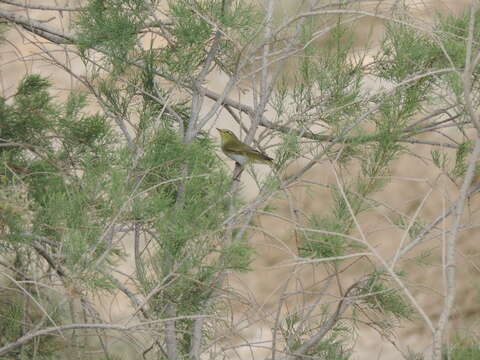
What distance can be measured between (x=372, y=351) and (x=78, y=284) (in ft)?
10.4

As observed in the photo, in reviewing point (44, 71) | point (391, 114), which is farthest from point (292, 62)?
point (44, 71)

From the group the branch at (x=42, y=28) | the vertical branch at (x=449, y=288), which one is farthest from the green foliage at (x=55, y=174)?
the vertical branch at (x=449, y=288)

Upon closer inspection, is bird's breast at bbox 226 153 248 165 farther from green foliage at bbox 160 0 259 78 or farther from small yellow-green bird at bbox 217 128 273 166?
green foliage at bbox 160 0 259 78

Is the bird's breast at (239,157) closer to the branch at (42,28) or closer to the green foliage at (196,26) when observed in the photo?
the green foliage at (196,26)

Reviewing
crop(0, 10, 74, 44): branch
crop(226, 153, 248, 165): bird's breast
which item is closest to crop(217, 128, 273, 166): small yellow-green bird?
crop(226, 153, 248, 165): bird's breast

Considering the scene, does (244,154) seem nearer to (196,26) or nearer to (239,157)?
(239,157)

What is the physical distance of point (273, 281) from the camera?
4270 millimetres

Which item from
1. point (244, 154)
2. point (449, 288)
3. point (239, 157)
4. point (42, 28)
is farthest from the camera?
point (42, 28)

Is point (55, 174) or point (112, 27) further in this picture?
point (112, 27)

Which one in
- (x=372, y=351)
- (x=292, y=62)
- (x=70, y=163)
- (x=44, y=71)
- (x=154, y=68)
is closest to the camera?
(x=154, y=68)

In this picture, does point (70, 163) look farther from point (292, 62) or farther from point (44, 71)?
point (44, 71)

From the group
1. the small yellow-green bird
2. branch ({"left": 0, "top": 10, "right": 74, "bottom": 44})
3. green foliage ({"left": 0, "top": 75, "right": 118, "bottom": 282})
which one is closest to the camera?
green foliage ({"left": 0, "top": 75, "right": 118, "bottom": 282})

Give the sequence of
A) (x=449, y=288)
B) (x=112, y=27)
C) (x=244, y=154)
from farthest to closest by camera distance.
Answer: (x=244, y=154) < (x=112, y=27) < (x=449, y=288)

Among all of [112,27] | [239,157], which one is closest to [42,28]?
[112,27]
